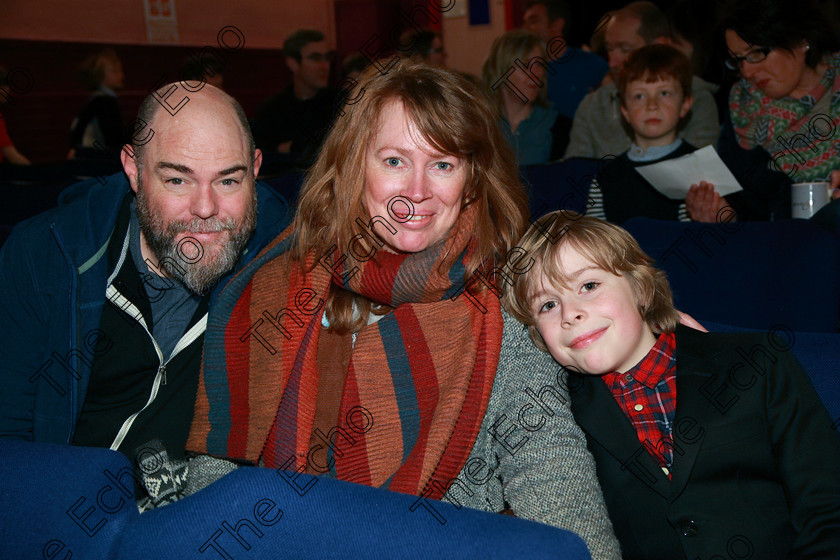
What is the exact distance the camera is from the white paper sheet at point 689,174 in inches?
105

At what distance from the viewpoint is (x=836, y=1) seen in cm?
773

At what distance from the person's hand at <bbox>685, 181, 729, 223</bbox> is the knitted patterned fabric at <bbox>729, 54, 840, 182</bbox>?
0.36 meters

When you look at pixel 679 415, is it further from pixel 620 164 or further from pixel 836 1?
pixel 836 1

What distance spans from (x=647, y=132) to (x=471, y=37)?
703 centimetres

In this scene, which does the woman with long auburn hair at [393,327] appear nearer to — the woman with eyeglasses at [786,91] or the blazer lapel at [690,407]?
the blazer lapel at [690,407]

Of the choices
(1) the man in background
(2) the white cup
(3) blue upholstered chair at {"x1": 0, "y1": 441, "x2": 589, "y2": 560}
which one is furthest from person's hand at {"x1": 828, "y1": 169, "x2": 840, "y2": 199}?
(1) the man in background

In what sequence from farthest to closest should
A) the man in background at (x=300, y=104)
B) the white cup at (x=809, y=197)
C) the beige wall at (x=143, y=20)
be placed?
the beige wall at (x=143, y=20)
the man in background at (x=300, y=104)
the white cup at (x=809, y=197)

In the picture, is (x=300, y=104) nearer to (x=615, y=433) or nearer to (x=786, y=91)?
(x=786, y=91)

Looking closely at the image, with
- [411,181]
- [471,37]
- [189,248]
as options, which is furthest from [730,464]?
[471,37]

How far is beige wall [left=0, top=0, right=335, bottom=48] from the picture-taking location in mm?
6750

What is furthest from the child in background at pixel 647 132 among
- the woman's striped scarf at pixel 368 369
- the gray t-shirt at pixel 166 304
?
the gray t-shirt at pixel 166 304

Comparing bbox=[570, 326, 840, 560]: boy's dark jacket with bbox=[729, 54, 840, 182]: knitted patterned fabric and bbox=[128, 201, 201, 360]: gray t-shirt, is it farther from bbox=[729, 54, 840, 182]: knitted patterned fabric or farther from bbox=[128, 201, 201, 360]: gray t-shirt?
bbox=[729, 54, 840, 182]: knitted patterned fabric

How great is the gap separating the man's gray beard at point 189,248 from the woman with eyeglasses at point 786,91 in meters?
2.07

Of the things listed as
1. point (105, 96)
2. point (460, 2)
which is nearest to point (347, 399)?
point (105, 96)
